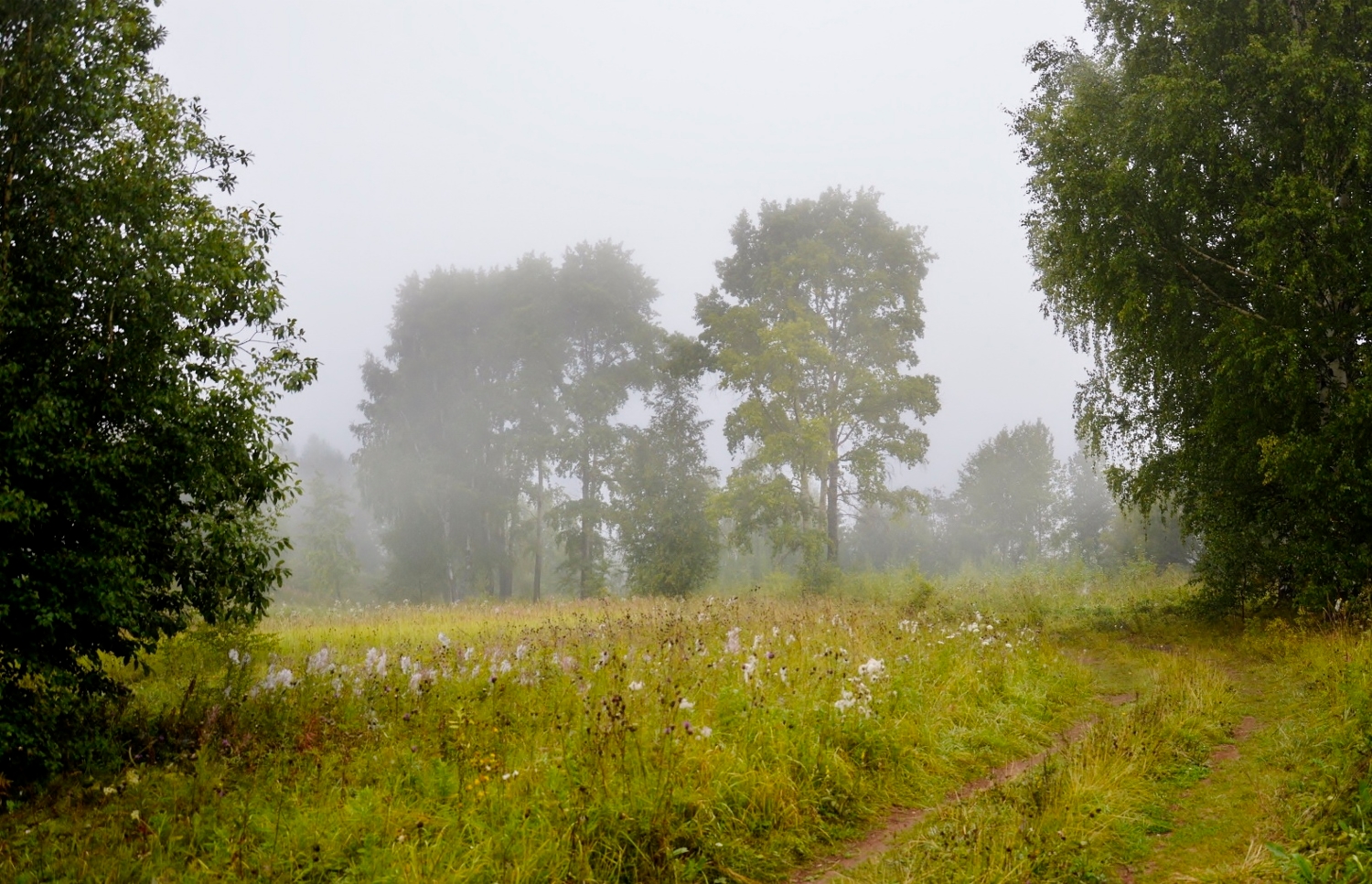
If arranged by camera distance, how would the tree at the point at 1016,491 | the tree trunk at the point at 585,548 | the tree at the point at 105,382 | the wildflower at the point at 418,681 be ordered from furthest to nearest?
1. the tree at the point at 1016,491
2. the tree trunk at the point at 585,548
3. the wildflower at the point at 418,681
4. the tree at the point at 105,382

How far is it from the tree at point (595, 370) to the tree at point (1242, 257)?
68.9 feet

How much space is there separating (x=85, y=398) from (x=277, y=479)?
172cm

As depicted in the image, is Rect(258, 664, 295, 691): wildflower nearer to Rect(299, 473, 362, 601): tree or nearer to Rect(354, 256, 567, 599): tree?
Rect(354, 256, 567, 599): tree

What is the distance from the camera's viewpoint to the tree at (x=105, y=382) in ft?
17.5

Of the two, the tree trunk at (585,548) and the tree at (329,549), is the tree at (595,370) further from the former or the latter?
the tree at (329,549)

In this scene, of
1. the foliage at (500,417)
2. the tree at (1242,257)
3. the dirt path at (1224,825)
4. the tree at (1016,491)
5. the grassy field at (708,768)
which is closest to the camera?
the dirt path at (1224,825)

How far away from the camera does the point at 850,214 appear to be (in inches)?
1027

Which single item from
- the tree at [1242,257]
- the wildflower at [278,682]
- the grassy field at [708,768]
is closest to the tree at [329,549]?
the grassy field at [708,768]

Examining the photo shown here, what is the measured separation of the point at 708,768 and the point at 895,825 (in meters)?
1.41

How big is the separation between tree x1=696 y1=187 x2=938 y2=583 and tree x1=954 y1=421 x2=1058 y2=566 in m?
36.9

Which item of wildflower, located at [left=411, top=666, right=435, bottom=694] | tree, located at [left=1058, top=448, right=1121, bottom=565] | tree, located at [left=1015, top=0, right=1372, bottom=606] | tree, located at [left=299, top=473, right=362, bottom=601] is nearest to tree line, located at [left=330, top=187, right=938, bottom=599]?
tree, located at [left=299, top=473, right=362, bottom=601]

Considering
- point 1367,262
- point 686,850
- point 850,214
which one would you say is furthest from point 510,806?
point 850,214

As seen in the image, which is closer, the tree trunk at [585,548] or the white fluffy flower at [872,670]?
the white fluffy flower at [872,670]

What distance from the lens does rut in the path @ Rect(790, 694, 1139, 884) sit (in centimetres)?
434
